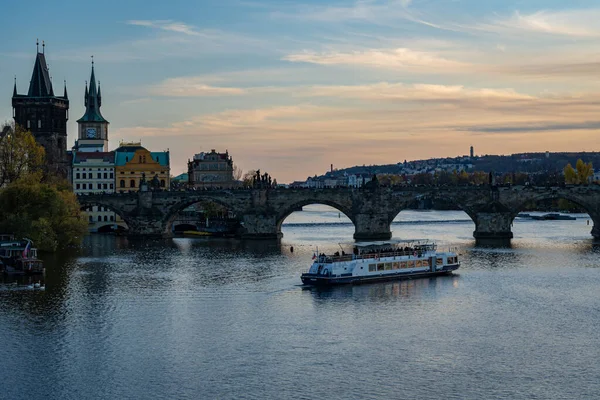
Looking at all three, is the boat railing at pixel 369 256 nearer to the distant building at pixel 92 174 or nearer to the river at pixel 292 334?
the river at pixel 292 334

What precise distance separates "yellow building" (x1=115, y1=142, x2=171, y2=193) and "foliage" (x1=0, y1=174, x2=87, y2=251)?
141 ft

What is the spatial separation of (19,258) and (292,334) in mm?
30577

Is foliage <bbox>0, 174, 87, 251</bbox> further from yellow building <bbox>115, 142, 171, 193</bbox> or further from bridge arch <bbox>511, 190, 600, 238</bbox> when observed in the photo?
bridge arch <bbox>511, 190, 600, 238</bbox>

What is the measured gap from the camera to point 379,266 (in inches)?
2781

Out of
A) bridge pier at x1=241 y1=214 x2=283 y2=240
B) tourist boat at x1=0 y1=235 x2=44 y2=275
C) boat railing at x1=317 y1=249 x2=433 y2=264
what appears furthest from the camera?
bridge pier at x1=241 y1=214 x2=283 y2=240

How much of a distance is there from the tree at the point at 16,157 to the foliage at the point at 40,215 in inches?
303

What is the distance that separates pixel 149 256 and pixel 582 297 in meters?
43.1

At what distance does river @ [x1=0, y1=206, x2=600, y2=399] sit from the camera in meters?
41.5

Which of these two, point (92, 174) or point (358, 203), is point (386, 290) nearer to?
point (358, 203)

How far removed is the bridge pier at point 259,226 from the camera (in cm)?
11100

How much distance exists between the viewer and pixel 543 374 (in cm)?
4297

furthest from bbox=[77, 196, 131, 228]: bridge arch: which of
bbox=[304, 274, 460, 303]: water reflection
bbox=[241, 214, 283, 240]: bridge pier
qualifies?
bbox=[304, 274, 460, 303]: water reflection

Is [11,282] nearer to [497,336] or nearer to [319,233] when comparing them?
[497,336]

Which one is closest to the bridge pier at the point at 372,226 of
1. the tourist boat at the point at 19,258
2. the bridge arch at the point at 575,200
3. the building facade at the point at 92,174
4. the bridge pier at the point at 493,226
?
the bridge pier at the point at 493,226
